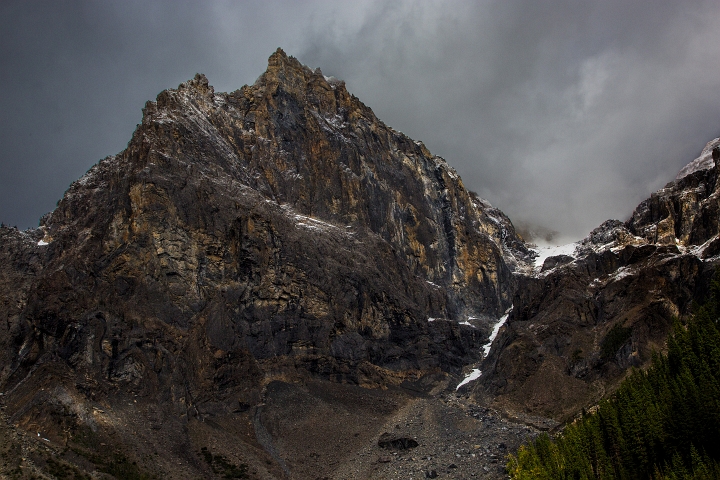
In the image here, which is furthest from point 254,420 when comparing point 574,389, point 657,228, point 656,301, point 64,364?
point 657,228

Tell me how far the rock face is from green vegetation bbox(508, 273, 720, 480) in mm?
28060

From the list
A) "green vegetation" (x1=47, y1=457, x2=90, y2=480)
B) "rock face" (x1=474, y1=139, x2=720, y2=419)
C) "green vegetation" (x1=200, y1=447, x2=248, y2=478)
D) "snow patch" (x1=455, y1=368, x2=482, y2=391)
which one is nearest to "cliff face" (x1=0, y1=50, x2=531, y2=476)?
"snow patch" (x1=455, y1=368, x2=482, y2=391)

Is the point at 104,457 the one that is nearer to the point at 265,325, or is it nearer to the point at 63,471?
the point at 63,471

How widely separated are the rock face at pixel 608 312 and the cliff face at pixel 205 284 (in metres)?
25.0

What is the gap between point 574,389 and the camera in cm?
13012

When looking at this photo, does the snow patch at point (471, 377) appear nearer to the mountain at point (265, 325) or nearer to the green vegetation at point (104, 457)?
the mountain at point (265, 325)

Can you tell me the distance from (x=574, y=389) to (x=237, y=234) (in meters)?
85.9

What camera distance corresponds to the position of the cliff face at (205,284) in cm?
11800

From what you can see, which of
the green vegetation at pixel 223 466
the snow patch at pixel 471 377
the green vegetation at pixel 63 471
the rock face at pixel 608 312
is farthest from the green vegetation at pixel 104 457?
the snow patch at pixel 471 377

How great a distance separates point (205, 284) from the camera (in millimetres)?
139625

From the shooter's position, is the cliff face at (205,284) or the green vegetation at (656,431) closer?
the green vegetation at (656,431)

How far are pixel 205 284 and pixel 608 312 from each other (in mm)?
99510

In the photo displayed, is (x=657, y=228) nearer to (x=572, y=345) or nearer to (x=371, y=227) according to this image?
(x=572, y=345)

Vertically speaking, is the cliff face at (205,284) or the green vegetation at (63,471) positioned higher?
the cliff face at (205,284)
